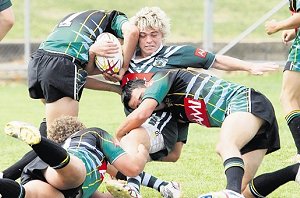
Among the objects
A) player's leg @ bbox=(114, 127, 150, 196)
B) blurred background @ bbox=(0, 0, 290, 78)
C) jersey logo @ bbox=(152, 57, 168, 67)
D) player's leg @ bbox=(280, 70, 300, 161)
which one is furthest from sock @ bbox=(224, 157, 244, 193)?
blurred background @ bbox=(0, 0, 290, 78)

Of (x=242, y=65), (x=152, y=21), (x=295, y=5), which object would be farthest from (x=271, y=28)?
(x=152, y=21)

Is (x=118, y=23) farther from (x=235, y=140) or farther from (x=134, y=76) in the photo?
(x=235, y=140)

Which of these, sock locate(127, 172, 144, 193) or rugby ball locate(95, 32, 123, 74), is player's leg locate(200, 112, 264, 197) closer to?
sock locate(127, 172, 144, 193)

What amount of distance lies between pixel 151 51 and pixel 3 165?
222 cm

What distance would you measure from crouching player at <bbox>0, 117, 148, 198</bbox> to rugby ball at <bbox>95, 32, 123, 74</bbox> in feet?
2.97

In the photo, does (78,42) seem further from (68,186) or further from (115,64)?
(68,186)

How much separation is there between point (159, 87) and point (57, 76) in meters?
1.14

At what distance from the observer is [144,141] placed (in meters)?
7.39

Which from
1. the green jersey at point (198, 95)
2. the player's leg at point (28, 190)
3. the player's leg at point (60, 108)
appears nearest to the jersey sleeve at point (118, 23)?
the player's leg at point (60, 108)

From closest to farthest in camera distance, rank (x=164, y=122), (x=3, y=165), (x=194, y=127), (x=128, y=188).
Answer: (x=128, y=188) < (x=164, y=122) < (x=3, y=165) < (x=194, y=127)

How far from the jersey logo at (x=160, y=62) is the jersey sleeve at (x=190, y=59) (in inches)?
1.6

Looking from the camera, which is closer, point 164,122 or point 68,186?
point 68,186

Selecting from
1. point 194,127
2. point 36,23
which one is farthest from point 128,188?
point 36,23

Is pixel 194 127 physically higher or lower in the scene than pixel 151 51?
lower
